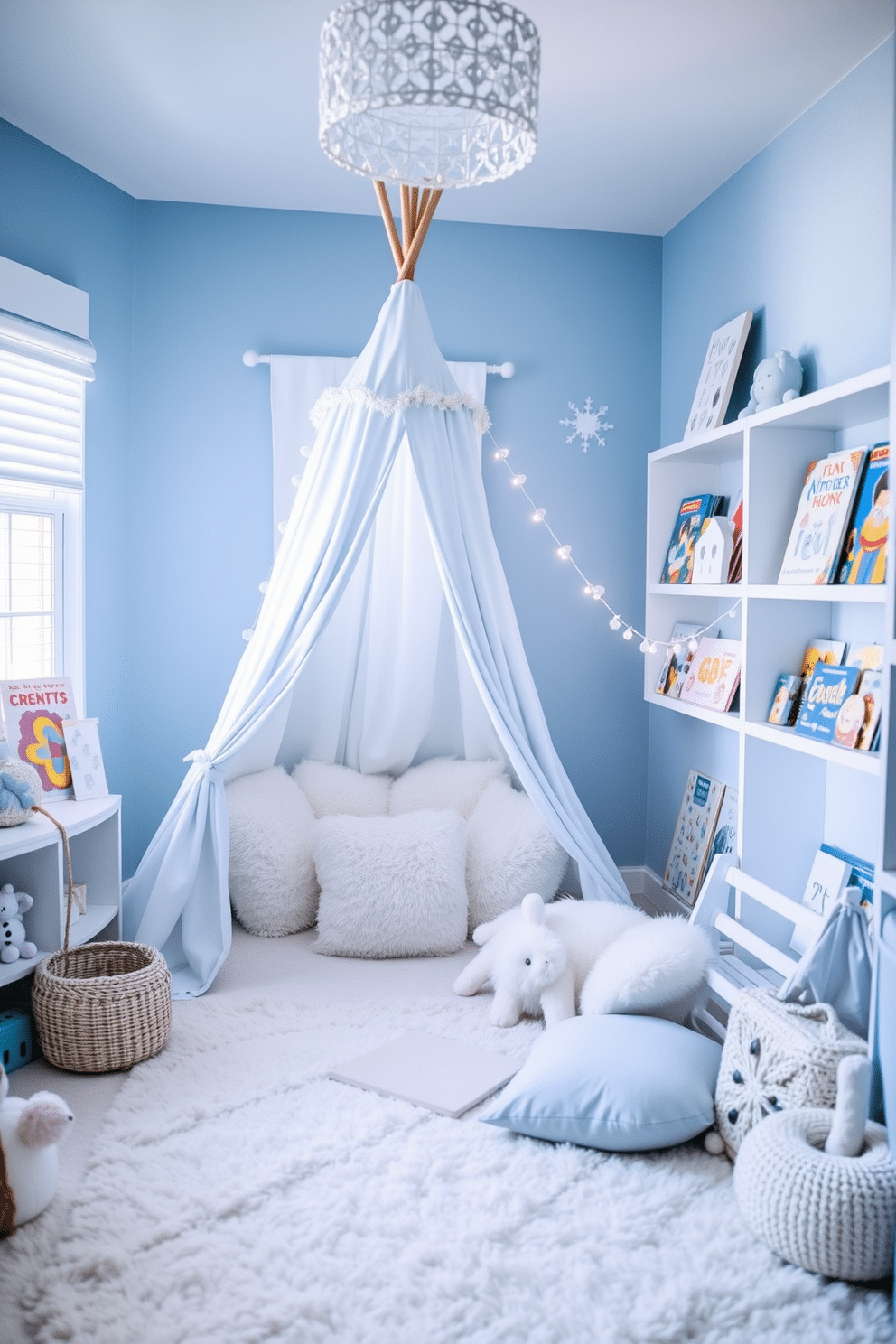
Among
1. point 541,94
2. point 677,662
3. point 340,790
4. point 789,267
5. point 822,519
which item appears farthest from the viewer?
point 340,790

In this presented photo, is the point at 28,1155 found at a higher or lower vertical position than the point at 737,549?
lower

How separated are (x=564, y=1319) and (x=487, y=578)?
6.68ft

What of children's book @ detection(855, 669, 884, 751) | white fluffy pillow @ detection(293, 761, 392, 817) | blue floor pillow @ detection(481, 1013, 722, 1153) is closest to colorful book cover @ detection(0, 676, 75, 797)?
white fluffy pillow @ detection(293, 761, 392, 817)

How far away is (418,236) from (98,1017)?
2.31m

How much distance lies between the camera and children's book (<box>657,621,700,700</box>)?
135 inches

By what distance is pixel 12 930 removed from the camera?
8.34 feet

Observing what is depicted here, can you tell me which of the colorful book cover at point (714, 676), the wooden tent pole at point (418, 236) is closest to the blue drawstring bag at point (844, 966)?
the colorful book cover at point (714, 676)

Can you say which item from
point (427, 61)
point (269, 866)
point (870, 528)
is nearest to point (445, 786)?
point (269, 866)

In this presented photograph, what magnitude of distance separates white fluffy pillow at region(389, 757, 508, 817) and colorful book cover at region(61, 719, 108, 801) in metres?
1.07

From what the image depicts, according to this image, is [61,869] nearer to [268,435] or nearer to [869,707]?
[268,435]

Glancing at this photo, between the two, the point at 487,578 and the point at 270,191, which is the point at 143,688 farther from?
the point at 270,191

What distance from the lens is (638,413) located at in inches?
154

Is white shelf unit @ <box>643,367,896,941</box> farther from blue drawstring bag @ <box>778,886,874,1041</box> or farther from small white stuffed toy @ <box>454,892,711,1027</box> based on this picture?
blue drawstring bag @ <box>778,886,874,1041</box>

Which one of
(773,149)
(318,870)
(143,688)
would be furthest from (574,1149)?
(773,149)
